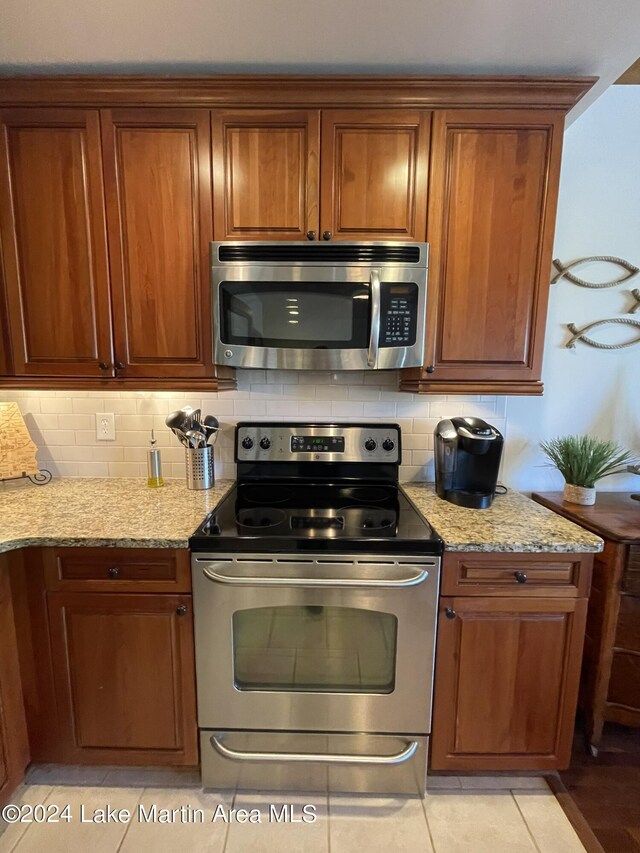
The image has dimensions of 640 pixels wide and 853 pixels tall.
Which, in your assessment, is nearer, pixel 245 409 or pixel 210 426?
pixel 210 426

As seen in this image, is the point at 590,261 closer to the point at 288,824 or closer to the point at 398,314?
the point at 398,314

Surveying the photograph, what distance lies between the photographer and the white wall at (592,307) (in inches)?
69.1

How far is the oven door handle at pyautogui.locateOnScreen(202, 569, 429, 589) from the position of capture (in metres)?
1.28

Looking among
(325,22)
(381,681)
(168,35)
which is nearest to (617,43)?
(325,22)

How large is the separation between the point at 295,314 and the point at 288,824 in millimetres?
1743

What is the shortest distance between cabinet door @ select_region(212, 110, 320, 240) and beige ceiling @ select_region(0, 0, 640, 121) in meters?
0.17

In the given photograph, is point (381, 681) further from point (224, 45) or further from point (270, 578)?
point (224, 45)

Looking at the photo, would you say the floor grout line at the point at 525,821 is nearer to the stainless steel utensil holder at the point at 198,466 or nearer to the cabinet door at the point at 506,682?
the cabinet door at the point at 506,682

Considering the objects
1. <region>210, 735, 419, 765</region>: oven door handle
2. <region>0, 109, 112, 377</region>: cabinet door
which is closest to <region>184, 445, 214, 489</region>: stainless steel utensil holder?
<region>0, 109, 112, 377</region>: cabinet door

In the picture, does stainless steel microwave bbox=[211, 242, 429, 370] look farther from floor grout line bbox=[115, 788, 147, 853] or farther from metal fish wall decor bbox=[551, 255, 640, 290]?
floor grout line bbox=[115, 788, 147, 853]

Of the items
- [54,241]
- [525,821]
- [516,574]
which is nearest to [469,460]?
[516,574]

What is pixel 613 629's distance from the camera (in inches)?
59.5

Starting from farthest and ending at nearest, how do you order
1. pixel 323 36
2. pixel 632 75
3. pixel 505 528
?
pixel 632 75, pixel 505 528, pixel 323 36

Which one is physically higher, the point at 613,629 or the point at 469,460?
the point at 469,460
